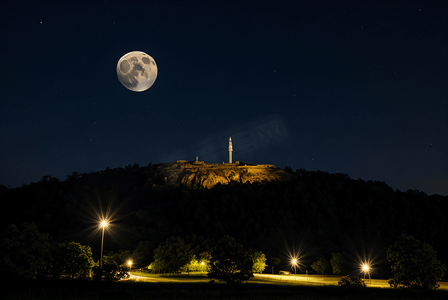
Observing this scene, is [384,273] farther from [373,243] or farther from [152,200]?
[152,200]

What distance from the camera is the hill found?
90.7m

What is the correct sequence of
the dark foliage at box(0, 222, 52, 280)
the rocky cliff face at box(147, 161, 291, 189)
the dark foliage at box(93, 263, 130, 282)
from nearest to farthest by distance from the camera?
the dark foliage at box(0, 222, 52, 280)
the dark foliage at box(93, 263, 130, 282)
the rocky cliff face at box(147, 161, 291, 189)

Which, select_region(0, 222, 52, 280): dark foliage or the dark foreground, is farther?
select_region(0, 222, 52, 280): dark foliage

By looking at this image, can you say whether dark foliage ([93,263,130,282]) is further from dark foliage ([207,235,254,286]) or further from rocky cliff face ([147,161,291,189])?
rocky cliff face ([147,161,291,189])

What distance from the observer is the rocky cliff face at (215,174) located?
141000mm

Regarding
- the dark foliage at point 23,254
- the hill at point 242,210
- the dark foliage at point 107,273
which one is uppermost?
the hill at point 242,210

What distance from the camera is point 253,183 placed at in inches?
5399

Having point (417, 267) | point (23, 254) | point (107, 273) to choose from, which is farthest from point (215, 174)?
point (23, 254)

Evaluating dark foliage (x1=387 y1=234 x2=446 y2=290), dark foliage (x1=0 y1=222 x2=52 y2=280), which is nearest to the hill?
dark foliage (x1=387 y1=234 x2=446 y2=290)

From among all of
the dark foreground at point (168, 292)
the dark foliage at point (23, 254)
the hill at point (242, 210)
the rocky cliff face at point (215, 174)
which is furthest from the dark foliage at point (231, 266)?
the rocky cliff face at point (215, 174)

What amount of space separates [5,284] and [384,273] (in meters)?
64.7

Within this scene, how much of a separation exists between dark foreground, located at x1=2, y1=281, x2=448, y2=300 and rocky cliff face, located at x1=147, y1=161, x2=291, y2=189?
103m

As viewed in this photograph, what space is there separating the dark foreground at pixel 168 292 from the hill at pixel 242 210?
154 ft

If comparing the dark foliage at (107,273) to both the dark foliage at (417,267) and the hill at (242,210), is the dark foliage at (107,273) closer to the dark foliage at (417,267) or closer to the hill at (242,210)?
the dark foliage at (417,267)
